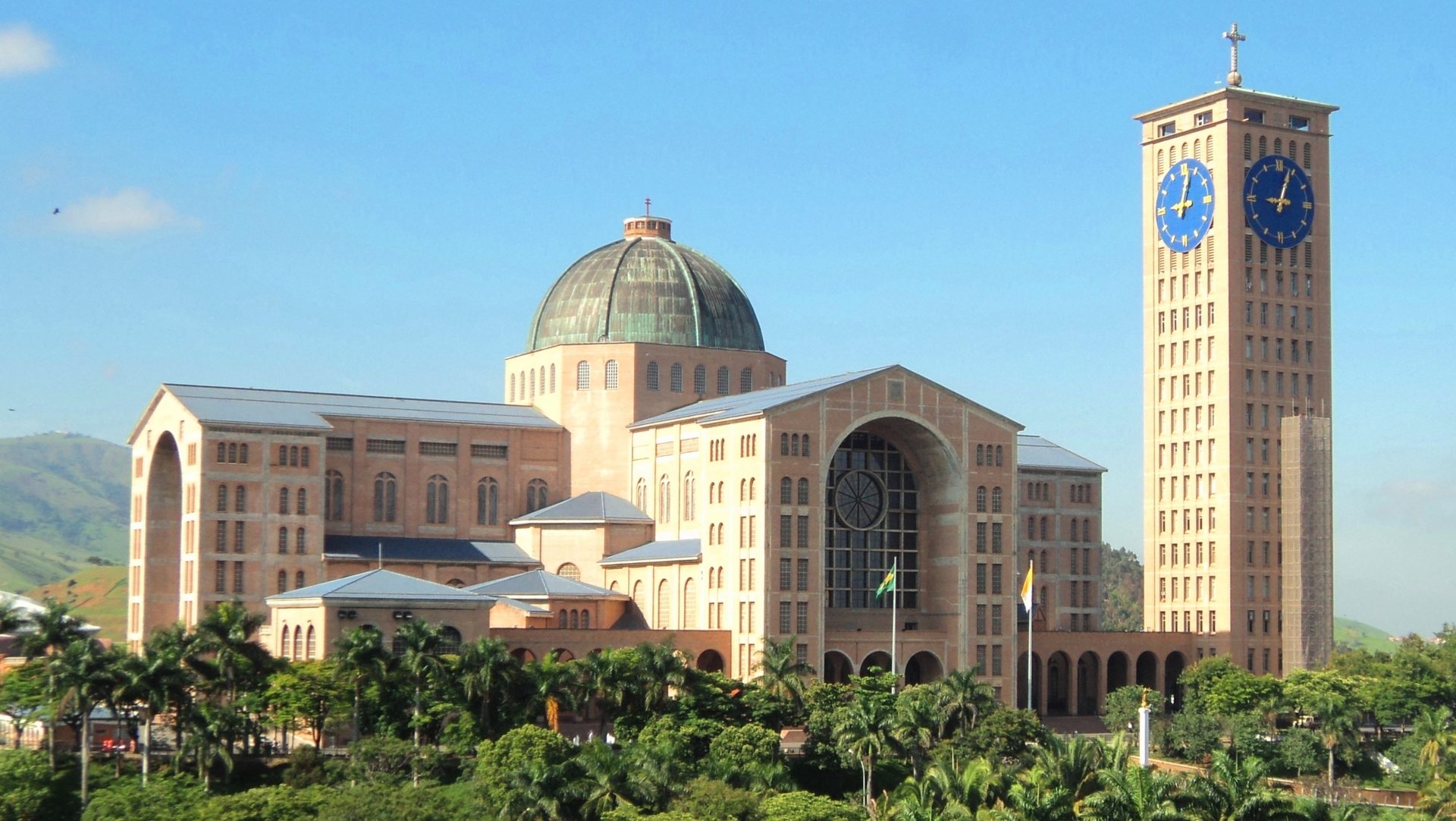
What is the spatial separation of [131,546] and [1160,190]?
58375 mm

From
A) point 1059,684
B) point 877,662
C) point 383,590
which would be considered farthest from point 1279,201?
point 383,590

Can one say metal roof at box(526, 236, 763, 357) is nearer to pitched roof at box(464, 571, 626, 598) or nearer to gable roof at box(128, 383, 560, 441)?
gable roof at box(128, 383, 560, 441)

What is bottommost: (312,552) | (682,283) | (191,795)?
(191,795)

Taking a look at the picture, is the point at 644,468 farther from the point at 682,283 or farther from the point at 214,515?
the point at 214,515

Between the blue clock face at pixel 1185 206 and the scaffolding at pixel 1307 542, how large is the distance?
11161mm

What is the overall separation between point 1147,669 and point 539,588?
1325 inches

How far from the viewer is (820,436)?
101 meters

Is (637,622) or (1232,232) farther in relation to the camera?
(1232,232)

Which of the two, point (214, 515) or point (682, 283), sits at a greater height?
point (682, 283)

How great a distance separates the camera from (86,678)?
80250 mm

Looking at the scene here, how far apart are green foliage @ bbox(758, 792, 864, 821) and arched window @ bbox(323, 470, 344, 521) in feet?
132

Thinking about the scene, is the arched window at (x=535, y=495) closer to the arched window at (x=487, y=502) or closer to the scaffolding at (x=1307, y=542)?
the arched window at (x=487, y=502)

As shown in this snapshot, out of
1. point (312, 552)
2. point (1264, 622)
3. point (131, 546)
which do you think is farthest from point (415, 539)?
point (1264, 622)

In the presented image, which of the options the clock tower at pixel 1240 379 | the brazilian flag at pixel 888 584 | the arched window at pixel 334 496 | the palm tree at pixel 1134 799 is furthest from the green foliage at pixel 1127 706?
the arched window at pixel 334 496
